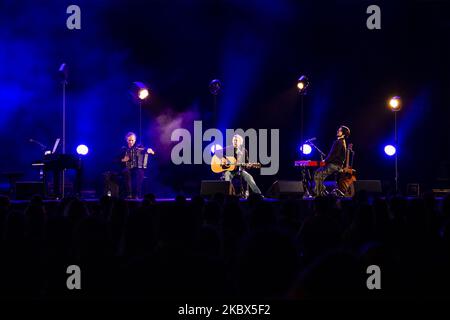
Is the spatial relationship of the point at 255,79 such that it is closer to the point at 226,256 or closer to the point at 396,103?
the point at 396,103

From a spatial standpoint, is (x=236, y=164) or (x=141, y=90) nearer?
(x=236, y=164)

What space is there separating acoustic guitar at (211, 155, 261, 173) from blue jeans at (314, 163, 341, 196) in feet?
4.99

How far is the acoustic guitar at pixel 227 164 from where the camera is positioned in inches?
497

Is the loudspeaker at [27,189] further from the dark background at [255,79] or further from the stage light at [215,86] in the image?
the stage light at [215,86]

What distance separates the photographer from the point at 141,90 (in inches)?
530

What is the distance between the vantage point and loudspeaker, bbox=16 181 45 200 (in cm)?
1041

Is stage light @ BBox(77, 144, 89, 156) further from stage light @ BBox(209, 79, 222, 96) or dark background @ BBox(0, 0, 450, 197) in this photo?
stage light @ BBox(209, 79, 222, 96)

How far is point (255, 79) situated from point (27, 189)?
7358 mm

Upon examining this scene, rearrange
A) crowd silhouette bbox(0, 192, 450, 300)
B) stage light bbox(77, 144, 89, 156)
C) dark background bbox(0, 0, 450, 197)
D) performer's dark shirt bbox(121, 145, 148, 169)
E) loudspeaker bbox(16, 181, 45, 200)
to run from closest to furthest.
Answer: crowd silhouette bbox(0, 192, 450, 300), loudspeaker bbox(16, 181, 45, 200), performer's dark shirt bbox(121, 145, 148, 169), stage light bbox(77, 144, 89, 156), dark background bbox(0, 0, 450, 197)

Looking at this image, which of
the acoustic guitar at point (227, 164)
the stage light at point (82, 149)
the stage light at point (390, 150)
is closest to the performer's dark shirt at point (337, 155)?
the acoustic guitar at point (227, 164)

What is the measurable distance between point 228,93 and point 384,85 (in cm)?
470

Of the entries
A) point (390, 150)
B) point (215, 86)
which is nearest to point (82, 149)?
point (215, 86)

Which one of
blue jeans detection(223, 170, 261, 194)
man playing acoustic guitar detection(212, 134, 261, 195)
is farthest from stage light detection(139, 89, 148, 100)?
blue jeans detection(223, 170, 261, 194)
